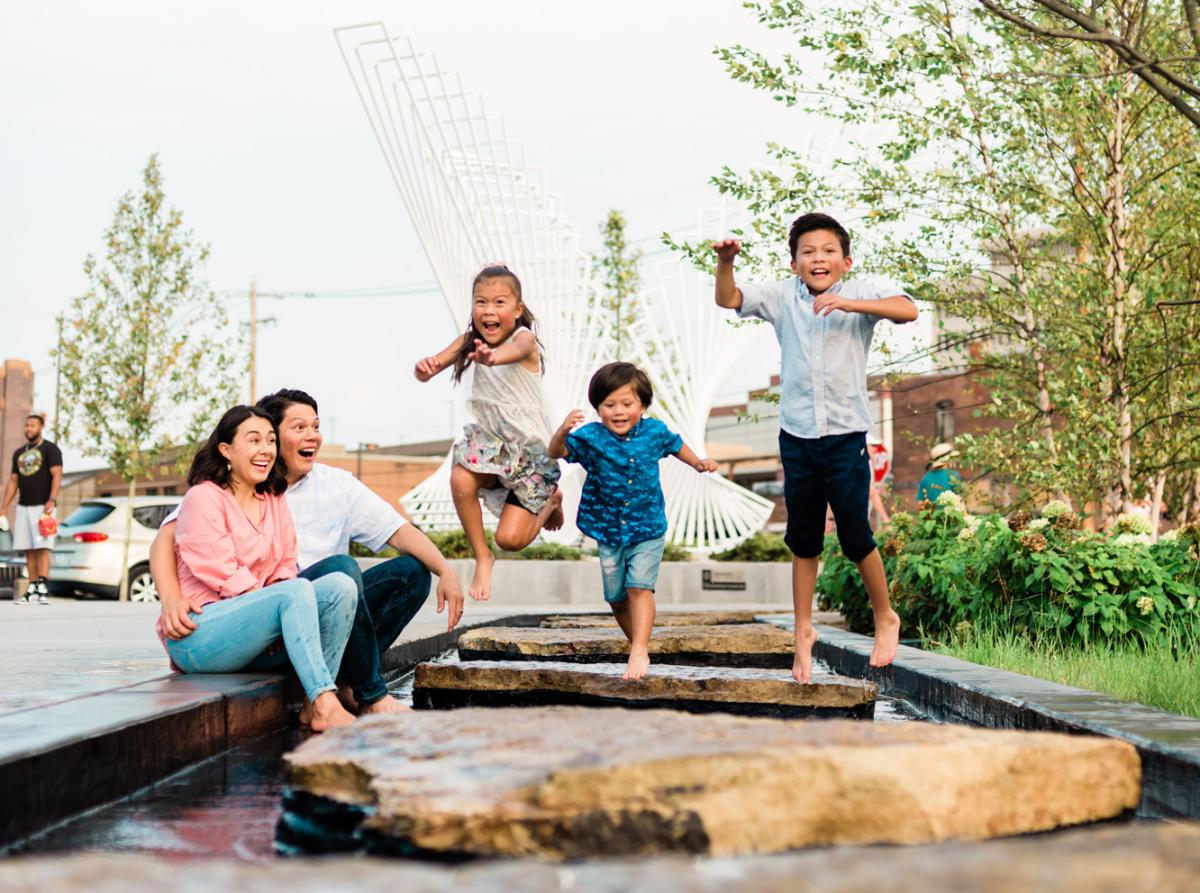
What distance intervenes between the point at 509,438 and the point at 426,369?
74 centimetres

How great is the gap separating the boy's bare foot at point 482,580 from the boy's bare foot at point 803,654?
1.78 meters

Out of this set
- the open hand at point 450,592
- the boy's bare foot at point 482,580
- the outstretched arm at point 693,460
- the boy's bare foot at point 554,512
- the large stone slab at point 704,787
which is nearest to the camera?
the large stone slab at point 704,787

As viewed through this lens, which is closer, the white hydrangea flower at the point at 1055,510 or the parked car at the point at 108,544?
the white hydrangea flower at the point at 1055,510

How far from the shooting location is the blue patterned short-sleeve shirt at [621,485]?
5.71 m

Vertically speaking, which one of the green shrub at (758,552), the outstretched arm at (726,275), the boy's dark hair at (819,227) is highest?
the boy's dark hair at (819,227)

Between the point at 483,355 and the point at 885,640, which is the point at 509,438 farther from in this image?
the point at 885,640

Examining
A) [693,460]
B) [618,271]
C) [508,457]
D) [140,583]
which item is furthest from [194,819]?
[618,271]

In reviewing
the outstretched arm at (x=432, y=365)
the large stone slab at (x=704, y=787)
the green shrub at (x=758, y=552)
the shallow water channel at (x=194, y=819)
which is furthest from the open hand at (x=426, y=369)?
the green shrub at (x=758, y=552)

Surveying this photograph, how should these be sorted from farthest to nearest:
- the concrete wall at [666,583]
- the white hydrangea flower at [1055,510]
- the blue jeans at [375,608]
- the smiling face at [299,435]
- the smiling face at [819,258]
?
1. the concrete wall at [666,583]
2. the white hydrangea flower at [1055,510]
3. the smiling face at [819,258]
4. the smiling face at [299,435]
5. the blue jeans at [375,608]

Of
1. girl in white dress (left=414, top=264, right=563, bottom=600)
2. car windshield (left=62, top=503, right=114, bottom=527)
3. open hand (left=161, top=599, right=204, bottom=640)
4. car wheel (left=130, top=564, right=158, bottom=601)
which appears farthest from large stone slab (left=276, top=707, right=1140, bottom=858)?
car windshield (left=62, top=503, right=114, bottom=527)

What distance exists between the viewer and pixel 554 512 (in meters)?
7.34

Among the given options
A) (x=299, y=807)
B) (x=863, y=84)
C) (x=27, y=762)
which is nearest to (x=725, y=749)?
(x=299, y=807)

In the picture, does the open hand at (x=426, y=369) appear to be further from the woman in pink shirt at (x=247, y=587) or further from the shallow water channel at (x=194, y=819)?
the shallow water channel at (x=194, y=819)

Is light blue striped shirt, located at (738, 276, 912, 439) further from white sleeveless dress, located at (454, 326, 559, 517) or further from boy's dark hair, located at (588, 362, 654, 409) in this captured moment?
white sleeveless dress, located at (454, 326, 559, 517)
